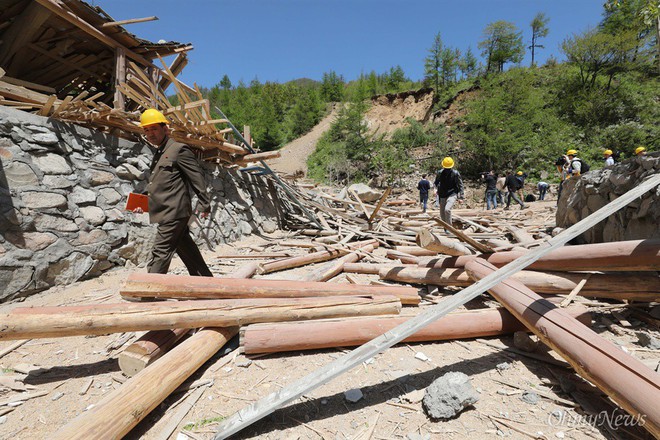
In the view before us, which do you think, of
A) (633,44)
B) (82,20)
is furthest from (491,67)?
(82,20)

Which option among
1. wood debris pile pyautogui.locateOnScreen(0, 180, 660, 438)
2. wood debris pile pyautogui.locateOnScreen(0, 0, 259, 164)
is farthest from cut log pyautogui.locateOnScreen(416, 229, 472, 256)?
wood debris pile pyautogui.locateOnScreen(0, 0, 259, 164)

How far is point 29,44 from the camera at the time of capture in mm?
5688

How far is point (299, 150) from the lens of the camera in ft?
115

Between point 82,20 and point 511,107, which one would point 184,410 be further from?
point 511,107

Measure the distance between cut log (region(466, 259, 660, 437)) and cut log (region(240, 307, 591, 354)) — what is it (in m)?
0.29

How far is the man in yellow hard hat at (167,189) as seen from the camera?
3080 mm

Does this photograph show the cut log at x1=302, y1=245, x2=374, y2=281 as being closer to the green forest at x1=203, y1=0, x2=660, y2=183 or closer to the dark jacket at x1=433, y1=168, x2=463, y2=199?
the dark jacket at x1=433, y1=168, x2=463, y2=199

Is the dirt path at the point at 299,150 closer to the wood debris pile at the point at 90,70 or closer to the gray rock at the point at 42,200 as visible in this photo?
the wood debris pile at the point at 90,70

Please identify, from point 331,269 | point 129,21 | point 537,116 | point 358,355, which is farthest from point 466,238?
point 537,116

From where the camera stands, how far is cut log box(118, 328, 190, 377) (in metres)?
2.02

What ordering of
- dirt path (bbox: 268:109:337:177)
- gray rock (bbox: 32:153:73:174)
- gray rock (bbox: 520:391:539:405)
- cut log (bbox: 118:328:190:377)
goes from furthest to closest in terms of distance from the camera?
dirt path (bbox: 268:109:337:177), gray rock (bbox: 32:153:73:174), cut log (bbox: 118:328:190:377), gray rock (bbox: 520:391:539:405)

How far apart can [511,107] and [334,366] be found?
25285mm

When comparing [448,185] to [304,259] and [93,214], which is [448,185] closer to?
[304,259]

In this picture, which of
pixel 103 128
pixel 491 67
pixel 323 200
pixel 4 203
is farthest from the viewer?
pixel 491 67
